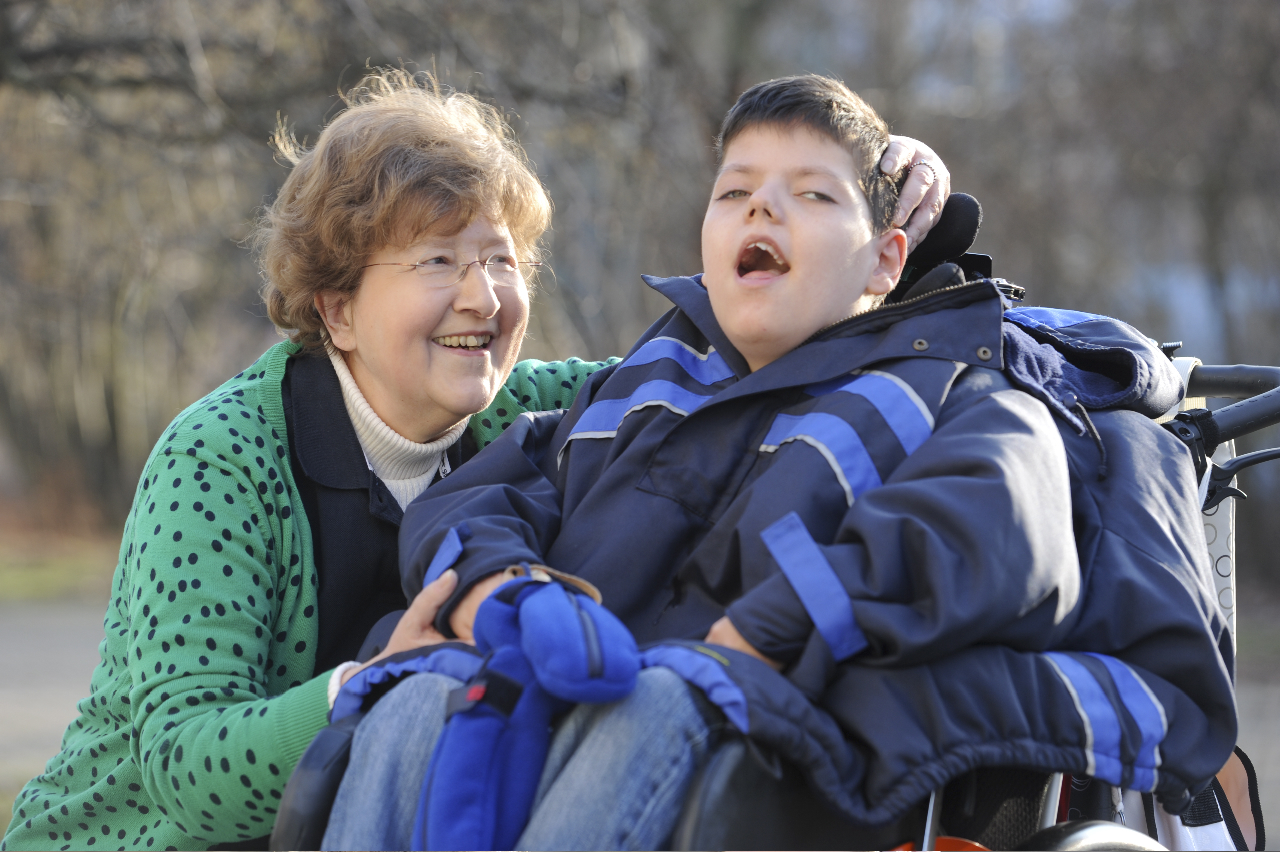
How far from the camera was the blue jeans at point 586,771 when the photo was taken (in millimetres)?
1447

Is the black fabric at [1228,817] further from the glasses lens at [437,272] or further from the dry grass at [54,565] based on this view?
the dry grass at [54,565]

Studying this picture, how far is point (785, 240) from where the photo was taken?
2.02 m

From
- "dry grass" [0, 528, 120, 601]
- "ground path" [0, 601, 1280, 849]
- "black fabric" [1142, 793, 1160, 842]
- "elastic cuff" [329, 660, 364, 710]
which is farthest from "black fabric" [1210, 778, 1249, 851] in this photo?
"dry grass" [0, 528, 120, 601]

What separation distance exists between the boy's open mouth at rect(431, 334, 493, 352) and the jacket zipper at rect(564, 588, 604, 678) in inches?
37.3

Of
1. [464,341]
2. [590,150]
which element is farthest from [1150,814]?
[590,150]

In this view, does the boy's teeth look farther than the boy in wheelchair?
Yes

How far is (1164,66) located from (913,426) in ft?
24.7

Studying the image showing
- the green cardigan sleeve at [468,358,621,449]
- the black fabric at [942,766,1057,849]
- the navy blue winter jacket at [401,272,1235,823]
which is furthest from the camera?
the green cardigan sleeve at [468,358,621,449]

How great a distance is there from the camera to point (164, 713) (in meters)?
1.90

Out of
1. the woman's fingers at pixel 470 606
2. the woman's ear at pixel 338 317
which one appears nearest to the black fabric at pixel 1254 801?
the woman's fingers at pixel 470 606

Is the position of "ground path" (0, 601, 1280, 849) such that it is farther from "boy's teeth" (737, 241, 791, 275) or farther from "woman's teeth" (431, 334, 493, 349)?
"boy's teeth" (737, 241, 791, 275)

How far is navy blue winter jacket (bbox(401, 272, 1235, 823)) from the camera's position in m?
1.56

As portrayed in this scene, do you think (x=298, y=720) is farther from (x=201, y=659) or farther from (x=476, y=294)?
(x=476, y=294)

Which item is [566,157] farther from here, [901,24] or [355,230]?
[901,24]
